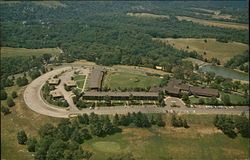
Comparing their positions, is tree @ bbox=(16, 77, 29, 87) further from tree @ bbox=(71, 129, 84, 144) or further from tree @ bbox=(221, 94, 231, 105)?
tree @ bbox=(221, 94, 231, 105)

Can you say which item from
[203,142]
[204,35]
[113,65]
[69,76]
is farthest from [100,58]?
[204,35]

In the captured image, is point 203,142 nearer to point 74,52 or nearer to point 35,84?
point 35,84

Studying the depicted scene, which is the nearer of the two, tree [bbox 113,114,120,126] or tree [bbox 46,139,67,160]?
tree [bbox 46,139,67,160]

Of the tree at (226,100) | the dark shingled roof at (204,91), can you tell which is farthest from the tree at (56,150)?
the tree at (226,100)

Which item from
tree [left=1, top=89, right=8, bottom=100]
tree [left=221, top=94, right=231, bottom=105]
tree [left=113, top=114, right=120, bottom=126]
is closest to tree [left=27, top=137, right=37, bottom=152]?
tree [left=113, top=114, right=120, bottom=126]

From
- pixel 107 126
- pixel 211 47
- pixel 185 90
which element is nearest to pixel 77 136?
pixel 107 126

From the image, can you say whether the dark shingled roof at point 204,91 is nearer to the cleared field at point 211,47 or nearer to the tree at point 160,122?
the tree at point 160,122
